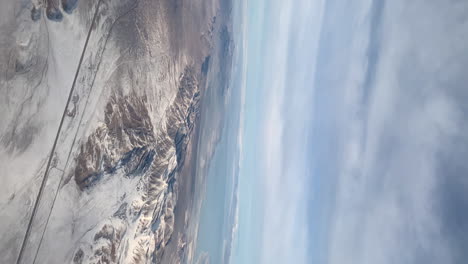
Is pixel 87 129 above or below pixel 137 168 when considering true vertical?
above

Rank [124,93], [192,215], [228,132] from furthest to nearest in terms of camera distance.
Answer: [228,132] < [192,215] < [124,93]

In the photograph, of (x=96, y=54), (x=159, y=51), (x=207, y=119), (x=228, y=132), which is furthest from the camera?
(x=228, y=132)

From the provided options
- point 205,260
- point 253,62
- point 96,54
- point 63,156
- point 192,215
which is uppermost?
point 253,62

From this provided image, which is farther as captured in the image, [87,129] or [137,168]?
[137,168]

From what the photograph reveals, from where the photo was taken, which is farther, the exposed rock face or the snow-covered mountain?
the exposed rock face

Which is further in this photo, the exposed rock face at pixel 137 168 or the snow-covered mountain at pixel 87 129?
the exposed rock face at pixel 137 168

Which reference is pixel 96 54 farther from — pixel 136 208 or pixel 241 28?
pixel 241 28

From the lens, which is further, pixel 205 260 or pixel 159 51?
pixel 205 260

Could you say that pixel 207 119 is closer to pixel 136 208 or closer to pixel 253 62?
pixel 136 208

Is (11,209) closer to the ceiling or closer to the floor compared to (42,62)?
closer to the floor

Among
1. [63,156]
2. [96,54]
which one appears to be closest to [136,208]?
[63,156]
